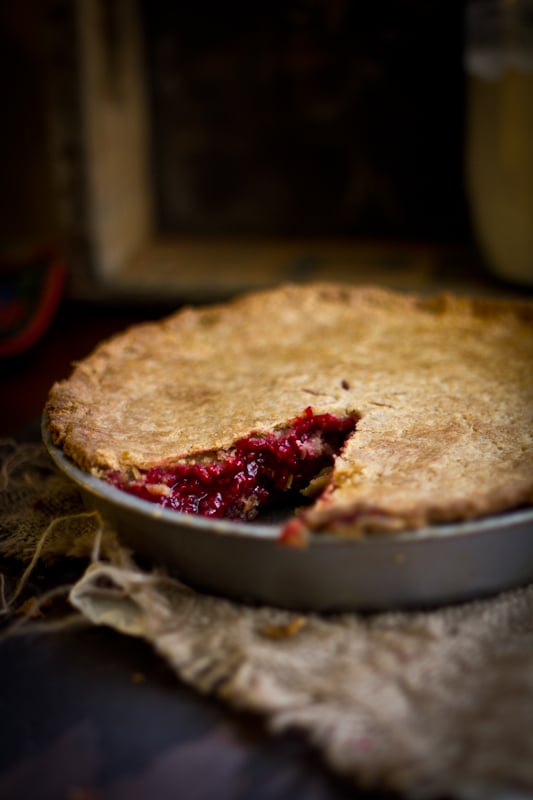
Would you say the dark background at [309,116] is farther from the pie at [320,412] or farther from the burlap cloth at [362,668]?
the burlap cloth at [362,668]

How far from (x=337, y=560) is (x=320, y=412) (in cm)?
47

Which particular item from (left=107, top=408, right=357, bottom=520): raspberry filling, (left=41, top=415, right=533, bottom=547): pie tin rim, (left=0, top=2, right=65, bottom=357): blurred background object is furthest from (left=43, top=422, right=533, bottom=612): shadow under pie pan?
(left=0, top=2, right=65, bottom=357): blurred background object

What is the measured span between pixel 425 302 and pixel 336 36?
1.58 m

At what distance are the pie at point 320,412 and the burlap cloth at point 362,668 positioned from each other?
0.57ft

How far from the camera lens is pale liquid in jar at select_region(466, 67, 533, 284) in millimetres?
2578

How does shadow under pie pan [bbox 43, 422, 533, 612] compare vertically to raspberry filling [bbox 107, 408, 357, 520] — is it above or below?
above

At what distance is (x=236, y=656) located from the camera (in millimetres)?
1268

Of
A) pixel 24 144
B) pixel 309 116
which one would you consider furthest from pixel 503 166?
pixel 24 144

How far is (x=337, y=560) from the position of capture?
1271mm

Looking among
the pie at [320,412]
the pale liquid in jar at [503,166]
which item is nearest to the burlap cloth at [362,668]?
the pie at [320,412]

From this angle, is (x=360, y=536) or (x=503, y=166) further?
(x=503, y=166)

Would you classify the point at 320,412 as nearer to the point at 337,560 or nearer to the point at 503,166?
the point at 337,560

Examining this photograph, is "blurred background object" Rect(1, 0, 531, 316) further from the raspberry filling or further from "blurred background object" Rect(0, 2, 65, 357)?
the raspberry filling

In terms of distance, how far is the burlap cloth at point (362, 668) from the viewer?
1.08 meters
